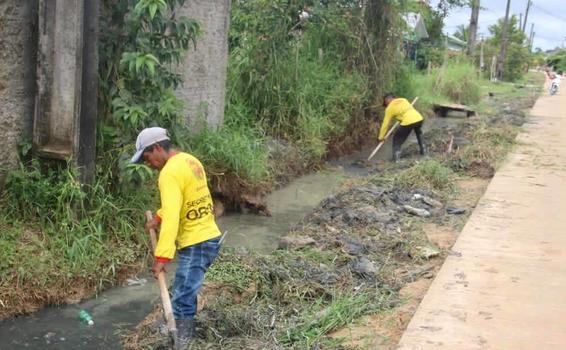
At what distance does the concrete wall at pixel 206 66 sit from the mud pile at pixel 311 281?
7.13 feet

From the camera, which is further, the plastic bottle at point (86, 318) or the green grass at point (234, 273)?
the green grass at point (234, 273)

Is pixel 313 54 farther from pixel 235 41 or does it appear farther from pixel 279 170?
pixel 279 170

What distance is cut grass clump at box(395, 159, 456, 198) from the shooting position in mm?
8914

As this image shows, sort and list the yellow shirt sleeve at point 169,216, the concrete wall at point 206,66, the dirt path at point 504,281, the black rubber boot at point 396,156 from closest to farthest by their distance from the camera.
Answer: the yellow shirt sleeve at point 169,216
the dirt path at point 504,281
the concrete wall at point 206,66
the black rubber boot at point 396,156

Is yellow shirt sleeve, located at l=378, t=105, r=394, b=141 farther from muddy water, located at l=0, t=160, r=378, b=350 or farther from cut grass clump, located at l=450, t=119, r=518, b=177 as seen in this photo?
muddy water, located at l=0, t=160, r=378, b=350

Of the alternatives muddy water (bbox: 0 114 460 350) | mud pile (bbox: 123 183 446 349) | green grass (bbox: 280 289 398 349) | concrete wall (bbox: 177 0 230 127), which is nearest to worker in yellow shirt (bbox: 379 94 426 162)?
concrete wall (bbox: 177 0 230 127)

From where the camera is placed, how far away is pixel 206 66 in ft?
28.5

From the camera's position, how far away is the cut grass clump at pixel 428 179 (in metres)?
8.91

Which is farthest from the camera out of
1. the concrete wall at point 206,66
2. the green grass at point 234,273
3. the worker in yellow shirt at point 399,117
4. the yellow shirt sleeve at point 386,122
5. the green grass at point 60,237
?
the worker in yellow shirt at point 399,117

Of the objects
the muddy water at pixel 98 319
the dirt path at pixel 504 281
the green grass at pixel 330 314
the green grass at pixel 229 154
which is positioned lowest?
the muddy water at pixel 98 319

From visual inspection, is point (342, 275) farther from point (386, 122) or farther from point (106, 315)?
point (386, 122)

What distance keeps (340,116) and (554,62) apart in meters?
74.0

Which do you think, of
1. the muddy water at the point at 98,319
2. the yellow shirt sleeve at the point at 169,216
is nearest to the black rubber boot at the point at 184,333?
the yellow shirt sleeve at the point at 169,216

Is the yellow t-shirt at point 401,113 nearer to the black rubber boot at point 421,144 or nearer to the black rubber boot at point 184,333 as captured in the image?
the black rubber boot at point 421,144
